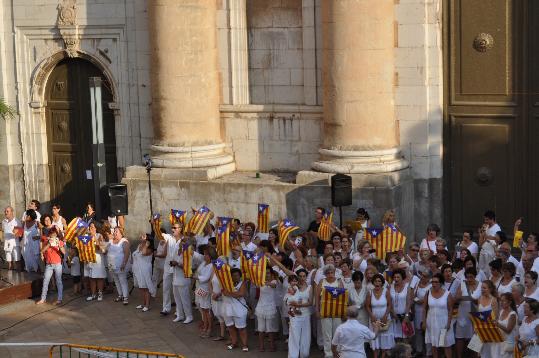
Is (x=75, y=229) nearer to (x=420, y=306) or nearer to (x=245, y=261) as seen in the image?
(x=245, y=261)

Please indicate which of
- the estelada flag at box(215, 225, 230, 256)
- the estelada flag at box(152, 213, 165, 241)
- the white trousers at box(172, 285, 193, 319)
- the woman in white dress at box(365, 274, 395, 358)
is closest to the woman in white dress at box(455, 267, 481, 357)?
the woman in white dress at box(365, 274, 395, 358)

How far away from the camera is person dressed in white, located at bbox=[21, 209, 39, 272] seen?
26547mm

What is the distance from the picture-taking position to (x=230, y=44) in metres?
26.9

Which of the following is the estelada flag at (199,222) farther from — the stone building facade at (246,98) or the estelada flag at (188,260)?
the stone building facade at (246,98)

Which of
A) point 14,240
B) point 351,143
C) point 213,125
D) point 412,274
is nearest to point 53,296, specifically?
point 14,240

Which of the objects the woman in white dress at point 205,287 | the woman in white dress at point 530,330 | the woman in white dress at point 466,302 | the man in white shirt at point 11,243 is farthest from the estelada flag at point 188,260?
the woman in white dress at point 530,330

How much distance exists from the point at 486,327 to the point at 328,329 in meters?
2.89

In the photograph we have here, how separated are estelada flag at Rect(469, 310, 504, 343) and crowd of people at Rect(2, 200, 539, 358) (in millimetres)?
75

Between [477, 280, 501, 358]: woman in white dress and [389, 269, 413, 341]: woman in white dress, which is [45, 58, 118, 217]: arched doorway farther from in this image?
[477, 280, 501, 358]: woman in white dress

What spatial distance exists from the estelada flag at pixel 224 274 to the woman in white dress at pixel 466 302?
153 inches

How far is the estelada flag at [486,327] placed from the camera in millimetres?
18281

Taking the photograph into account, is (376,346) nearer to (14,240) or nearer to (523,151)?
(523,151)

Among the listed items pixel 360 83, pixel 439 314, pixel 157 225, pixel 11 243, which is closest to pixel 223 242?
pixel 157 225

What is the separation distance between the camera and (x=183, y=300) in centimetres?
2292
